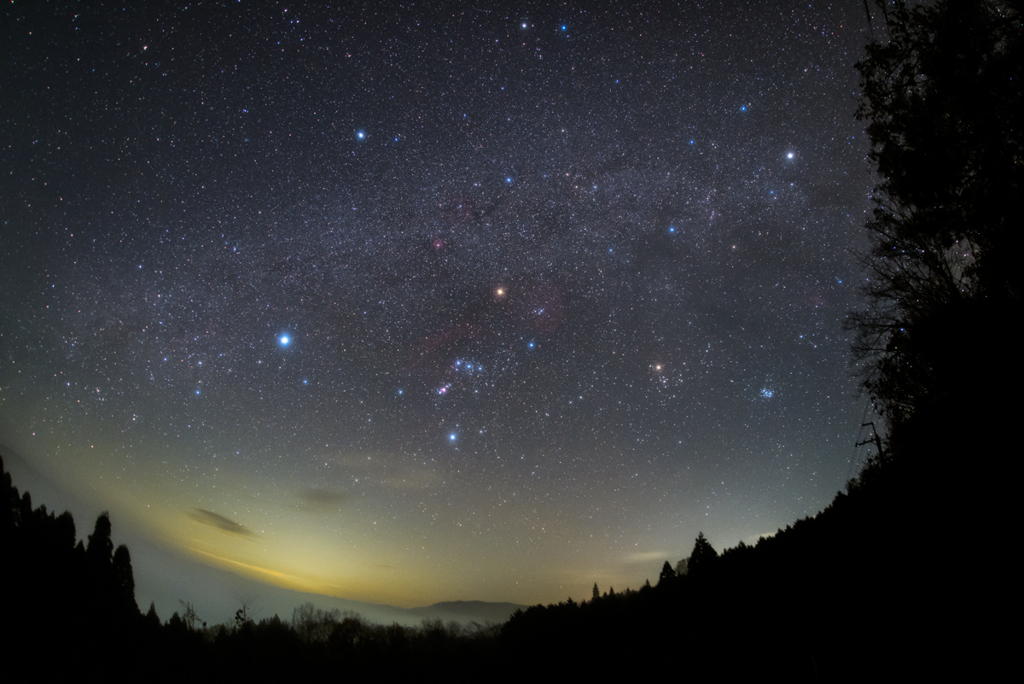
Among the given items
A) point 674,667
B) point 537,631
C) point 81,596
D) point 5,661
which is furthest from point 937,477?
point 81,596

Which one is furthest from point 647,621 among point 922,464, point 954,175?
point 954,175

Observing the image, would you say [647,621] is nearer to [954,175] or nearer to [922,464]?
[922,464]

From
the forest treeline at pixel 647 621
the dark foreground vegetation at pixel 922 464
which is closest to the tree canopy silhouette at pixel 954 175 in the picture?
the dark foreground vegetation at pixel 922 464

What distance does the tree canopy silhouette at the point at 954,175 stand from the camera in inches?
329

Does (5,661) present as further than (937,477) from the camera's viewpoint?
Yes

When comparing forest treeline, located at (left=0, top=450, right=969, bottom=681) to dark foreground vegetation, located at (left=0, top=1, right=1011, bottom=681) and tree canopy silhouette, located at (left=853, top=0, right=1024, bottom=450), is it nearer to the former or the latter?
dark foreground vegetation, located at (left=0, top=1, right=1011, bottom=681)

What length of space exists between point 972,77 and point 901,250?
190 inches

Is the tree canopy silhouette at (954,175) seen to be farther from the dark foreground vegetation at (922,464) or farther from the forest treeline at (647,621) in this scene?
the forest treeline at (647,621)

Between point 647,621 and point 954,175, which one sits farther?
point 647,621

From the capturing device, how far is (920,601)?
22.5 ft

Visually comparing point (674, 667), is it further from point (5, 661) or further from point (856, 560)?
point (5, 661)

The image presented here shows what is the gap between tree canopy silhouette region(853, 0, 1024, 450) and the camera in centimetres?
836

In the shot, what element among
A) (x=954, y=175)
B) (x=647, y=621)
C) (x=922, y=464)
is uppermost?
(x=954, y=175)

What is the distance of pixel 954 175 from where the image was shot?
9.16 meters
